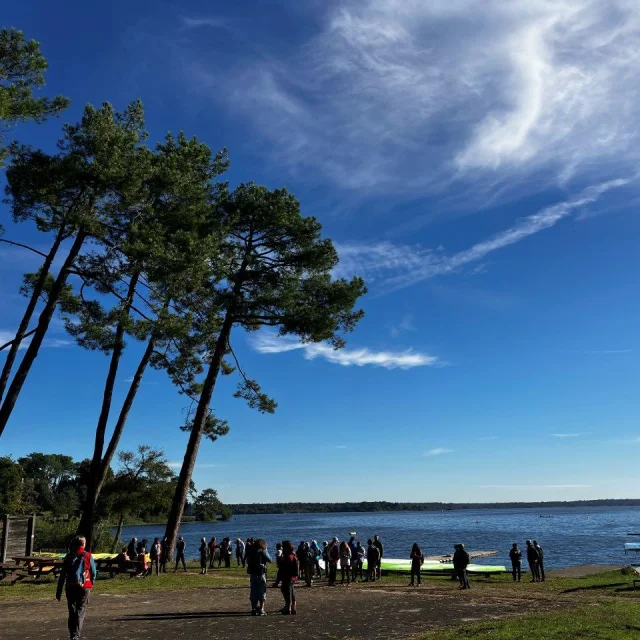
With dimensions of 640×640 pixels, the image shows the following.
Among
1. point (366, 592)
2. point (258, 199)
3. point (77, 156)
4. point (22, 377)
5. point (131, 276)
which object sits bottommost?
point (366, 592)

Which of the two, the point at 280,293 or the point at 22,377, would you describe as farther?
the point at 280,293

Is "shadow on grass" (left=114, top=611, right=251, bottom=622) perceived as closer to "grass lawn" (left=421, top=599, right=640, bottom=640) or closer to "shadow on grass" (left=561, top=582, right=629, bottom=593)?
"grass lawn" (left=421, top=599, right=640, bottom=640)

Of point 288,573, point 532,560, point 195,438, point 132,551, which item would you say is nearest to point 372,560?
point 532,560

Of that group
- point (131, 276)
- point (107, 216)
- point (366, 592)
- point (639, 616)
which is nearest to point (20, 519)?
point (131, 276)

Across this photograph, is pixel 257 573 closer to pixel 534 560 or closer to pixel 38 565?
pixel 38 565

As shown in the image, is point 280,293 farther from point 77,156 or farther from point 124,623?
point 124,623

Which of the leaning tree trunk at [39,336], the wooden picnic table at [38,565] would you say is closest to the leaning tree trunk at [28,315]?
the leaning tree trunk at [39,336]

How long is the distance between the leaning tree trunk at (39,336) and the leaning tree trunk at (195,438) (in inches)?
289

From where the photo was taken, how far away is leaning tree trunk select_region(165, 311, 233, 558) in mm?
22969

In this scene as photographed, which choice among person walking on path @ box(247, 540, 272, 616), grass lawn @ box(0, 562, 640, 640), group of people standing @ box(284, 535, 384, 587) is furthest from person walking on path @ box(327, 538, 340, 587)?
person walking on path @ box(247, 540, 272, 616)

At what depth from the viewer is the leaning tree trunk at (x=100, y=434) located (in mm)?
19797

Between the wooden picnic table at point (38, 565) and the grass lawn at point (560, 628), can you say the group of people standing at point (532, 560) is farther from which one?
the wooden picnic table at point (38, 565)

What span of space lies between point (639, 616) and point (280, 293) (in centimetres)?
1651

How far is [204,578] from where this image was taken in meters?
20.4
